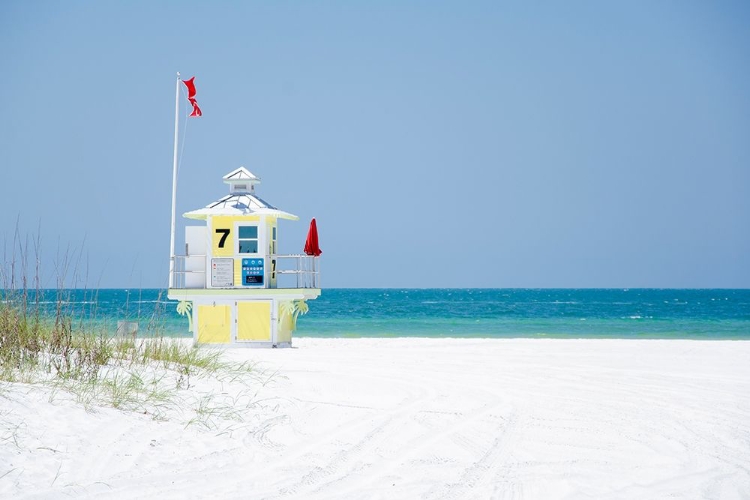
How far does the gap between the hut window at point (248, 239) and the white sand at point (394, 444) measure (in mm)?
8030

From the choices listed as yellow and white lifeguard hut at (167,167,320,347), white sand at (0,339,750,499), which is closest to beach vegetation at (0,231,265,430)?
white sand at (0,339,750,499)

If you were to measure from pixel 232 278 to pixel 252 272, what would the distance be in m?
0.47

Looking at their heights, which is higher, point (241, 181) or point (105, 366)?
point (241, 181)

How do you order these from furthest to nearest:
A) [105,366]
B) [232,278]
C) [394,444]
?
1. [232,278]
2. [105,366]
3. [394,444]

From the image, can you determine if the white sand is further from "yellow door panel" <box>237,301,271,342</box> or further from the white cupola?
the white cupola

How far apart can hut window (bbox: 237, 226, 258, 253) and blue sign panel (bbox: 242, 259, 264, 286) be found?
0.90ft

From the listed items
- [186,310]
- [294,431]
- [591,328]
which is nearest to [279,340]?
[186,310]

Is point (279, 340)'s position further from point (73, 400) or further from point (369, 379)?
point (73, 400)

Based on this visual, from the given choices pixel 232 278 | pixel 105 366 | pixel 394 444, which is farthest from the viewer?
pixel 232 278

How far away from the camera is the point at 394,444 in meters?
6.83

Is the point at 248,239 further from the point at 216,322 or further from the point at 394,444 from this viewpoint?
the point at 394,444

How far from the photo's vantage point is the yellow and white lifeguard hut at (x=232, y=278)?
18.2 metres

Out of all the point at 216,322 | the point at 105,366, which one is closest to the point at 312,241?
the point at 216,322

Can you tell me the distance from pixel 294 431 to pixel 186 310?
39.3 ft
